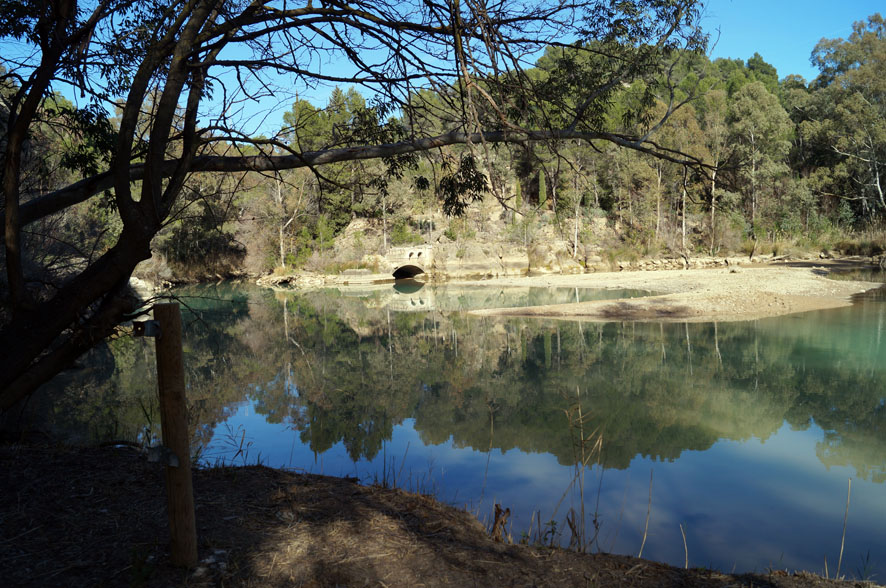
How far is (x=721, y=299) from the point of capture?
669 inches

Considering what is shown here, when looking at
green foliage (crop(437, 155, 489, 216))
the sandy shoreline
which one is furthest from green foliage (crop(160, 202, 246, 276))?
green foliage (crop(437, 155, 489, 216))

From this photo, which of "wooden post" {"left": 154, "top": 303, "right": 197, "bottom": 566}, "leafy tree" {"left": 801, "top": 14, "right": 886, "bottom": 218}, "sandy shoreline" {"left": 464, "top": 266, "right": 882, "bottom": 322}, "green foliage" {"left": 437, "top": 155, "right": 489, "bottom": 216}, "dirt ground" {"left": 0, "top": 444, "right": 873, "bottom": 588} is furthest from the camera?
"leafy tree" {"left": 801, "top": 14, "right": 886, "bottom": 218}

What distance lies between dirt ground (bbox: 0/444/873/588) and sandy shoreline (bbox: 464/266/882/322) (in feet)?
42.5

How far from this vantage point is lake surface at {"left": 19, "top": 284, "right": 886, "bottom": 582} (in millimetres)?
4727

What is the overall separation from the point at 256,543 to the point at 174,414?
0.84 metres

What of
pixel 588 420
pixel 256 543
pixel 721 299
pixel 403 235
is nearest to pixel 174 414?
pixel 256 543

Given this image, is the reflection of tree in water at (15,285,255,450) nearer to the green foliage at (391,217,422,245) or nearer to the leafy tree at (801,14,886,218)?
the green foliage at (391,217,422,245)

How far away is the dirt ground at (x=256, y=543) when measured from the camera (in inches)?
99.7

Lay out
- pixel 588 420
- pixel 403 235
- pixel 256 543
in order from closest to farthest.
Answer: pixel 256 543, pixel 588 420, pixel 403 235

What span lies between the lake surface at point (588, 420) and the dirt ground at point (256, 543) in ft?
3.00

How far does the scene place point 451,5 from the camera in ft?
8.79

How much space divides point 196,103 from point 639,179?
105ft

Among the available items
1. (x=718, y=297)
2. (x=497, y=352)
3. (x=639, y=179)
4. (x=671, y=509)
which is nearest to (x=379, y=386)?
(x=497, y=352)

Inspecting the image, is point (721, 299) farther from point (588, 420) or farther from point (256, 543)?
point (256, 543)
